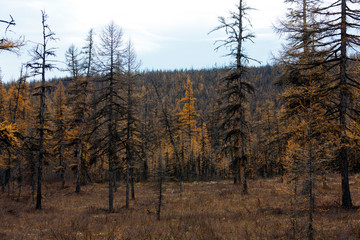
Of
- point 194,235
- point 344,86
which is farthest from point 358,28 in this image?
point 194,235

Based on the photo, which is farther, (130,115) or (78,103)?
(78,103)

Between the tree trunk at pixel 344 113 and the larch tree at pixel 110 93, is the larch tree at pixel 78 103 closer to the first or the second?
the larch tree at pixel 110 93

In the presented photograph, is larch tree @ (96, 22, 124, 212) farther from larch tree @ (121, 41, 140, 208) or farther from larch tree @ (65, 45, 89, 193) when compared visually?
larch tree @ (65, 45, 89, 193)

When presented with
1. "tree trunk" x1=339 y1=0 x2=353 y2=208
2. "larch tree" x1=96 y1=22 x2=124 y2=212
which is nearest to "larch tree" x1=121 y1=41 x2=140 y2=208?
"larch tree" x1=96 y1=22 x2=124 y2=212

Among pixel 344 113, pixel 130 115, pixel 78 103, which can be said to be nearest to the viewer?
pixel 344 113

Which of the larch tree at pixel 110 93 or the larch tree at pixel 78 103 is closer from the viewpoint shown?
the larch tree at pixel 110 93

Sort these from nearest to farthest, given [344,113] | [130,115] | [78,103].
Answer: [344,113], [130,115], [78,103]

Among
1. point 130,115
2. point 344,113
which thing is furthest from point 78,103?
point 344,113

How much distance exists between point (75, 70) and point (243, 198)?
2368 cm

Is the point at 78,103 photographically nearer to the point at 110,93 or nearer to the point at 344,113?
the point at 110,93

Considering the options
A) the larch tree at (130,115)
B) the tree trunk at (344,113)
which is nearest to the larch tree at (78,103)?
the larch tree at (130,115)

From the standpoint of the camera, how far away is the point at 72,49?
30469 mm

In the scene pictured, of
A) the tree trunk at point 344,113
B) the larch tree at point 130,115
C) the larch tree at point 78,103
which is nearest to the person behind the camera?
the tree trunk at point 344,113

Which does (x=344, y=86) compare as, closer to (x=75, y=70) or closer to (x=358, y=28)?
(x=358, y=28)
